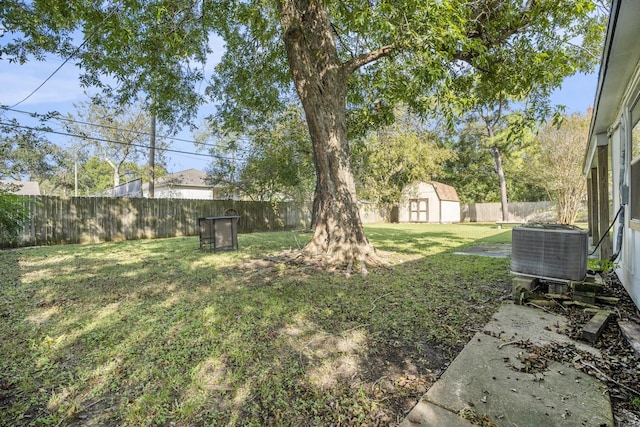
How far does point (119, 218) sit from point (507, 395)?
40.5 feet

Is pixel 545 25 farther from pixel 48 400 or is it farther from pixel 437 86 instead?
pixel 48 400

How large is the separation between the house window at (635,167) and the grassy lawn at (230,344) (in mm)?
1558

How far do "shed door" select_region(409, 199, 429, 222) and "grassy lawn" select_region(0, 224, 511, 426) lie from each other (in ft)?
63.9

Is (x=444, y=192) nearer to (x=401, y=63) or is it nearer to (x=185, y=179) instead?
(x=185, y=179)

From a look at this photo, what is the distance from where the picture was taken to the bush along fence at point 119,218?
364 inches

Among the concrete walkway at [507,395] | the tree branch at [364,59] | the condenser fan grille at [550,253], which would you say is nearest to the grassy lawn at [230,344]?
the concrete walkway at [507,395]

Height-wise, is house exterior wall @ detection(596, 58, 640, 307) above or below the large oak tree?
below

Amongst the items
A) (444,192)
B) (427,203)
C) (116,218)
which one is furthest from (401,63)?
(444,192)

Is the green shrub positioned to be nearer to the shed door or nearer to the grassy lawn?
the grassy lawn

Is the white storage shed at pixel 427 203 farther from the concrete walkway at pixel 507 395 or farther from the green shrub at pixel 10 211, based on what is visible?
the concrete walkway at pixel 507 395

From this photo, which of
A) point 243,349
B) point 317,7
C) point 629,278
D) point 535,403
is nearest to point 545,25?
point 317,7

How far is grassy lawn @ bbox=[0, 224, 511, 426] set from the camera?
1697 mm

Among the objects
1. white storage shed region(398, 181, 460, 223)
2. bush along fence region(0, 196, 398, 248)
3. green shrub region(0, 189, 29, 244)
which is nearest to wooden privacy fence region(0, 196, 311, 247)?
bush along fence region(0, 196, 398, 248)

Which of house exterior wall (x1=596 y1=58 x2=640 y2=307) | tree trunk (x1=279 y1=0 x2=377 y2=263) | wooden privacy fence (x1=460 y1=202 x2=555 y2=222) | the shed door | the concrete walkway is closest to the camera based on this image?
the concrete walkway
